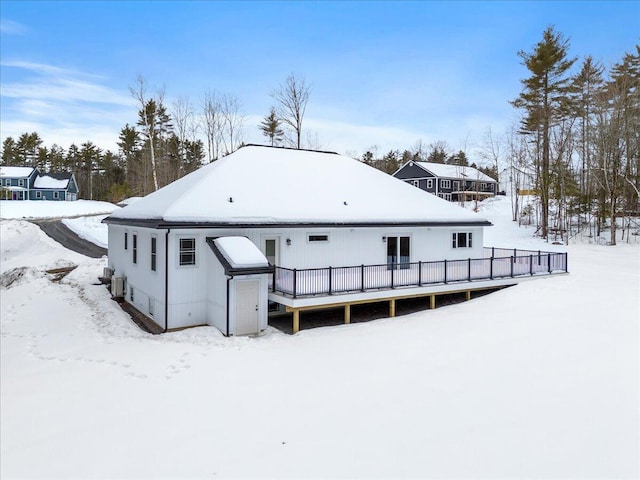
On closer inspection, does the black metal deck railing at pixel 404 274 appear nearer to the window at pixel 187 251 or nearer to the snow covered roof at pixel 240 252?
the snow covered roof at pixel 240 252

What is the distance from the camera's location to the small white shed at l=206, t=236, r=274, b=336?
1176cm

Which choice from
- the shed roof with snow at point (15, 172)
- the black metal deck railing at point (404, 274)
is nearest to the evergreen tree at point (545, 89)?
the black metal deck railing at point (404, 274)

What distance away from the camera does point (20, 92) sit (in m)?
26.5

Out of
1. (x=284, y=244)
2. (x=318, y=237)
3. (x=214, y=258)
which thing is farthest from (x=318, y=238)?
(x=214, y=258)

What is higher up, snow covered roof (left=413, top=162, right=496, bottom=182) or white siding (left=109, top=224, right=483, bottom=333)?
snow covered roof (left=413, top=162, right=496, bottom=182)

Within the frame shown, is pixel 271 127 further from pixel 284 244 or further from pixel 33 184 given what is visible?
pixel 33 184

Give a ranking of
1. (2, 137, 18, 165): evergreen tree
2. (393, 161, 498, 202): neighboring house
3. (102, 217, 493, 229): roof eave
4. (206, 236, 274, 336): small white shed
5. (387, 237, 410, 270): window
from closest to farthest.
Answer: (206, 236, 274, 336): small white shed → (102, 217, 493, 229): roof eave → (387, 237, 410, 270): window → (393, 161, 498, 202): neighboring house → (2, 137, 18, 165): evergreen tree

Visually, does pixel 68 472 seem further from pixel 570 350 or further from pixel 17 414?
pixel 570 350

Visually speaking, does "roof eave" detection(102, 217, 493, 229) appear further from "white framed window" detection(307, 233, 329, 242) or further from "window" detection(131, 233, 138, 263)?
"window" detection(131, 233, 138, 263)

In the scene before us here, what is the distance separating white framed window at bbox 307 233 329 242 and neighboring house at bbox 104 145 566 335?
0.12ft

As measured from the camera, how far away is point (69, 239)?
31203 millimetres

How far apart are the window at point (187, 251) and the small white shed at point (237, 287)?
0.60 m

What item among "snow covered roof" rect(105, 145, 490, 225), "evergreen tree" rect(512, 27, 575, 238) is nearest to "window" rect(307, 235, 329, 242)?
"snow covered roof" rect(105, 145, 490, 225)

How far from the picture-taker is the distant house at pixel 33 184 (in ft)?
190
